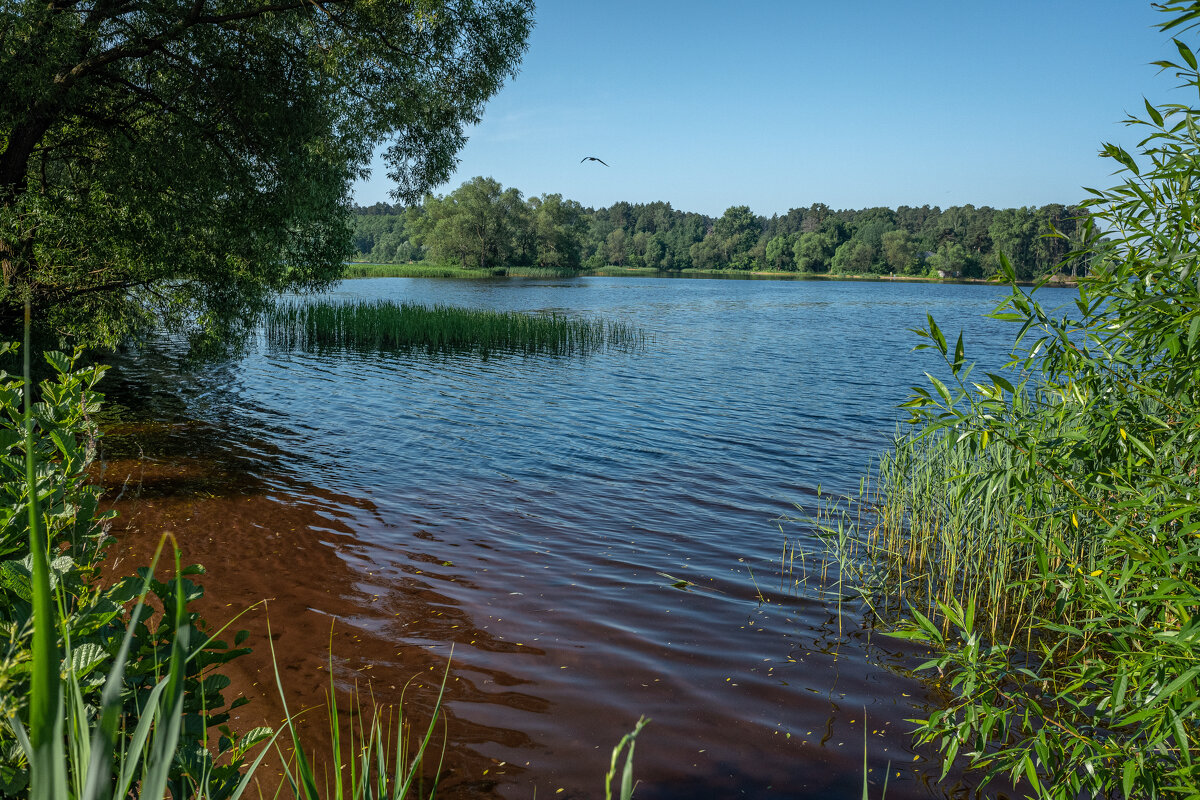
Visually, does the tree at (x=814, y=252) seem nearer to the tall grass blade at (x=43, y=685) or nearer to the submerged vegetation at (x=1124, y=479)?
the submerged vegetation at (x=1124, y=479)

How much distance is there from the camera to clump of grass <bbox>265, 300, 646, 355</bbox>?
22438 mm

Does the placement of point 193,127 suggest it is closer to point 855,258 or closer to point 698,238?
point 855,258

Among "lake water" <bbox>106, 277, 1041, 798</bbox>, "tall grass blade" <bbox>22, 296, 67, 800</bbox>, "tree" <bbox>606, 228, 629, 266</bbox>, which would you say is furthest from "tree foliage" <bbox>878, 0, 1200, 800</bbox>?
"tree" <bbox>606, 228, 629, 266</bbox>

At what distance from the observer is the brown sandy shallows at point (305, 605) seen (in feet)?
14.1

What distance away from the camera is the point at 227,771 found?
6.10ft

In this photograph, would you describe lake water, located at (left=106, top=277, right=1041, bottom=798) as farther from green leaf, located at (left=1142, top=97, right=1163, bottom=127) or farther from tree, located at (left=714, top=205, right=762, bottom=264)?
tree, located at (left=714, top=205, right=762, bottom=264)

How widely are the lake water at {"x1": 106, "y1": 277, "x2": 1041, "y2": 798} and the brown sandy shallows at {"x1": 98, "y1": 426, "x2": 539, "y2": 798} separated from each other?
0.09 ft

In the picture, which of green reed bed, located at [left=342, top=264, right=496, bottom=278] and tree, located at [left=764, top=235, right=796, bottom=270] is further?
tree, located at [left=764, top=235, right=796, bottom=270]

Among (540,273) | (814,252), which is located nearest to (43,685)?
(540,273)

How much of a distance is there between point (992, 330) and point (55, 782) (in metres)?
40.6

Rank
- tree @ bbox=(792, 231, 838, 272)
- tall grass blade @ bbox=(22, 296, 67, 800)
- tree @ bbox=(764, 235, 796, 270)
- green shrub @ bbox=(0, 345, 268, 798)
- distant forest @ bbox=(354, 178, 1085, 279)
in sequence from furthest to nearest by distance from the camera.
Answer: tree @ bbox=(764, 235, 796, 270) < tree @ bbox=(792, 231, 838, 272) < distant forest @ bbox=(354, 178, 1085, 279) < green shrub @ bbox=(0, 345, 268, 798) < tall grass blade @ bbox=(22, 296, 67, 800)

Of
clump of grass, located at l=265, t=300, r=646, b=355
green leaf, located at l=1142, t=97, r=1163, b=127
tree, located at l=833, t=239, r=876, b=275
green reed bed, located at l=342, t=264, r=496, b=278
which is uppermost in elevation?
tree, located at l=833, t=239, r=876, b=275

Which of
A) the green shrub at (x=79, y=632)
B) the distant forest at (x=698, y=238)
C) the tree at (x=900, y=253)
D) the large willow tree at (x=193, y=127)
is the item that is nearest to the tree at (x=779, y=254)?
A: the distant forest at (x=698, y=238)

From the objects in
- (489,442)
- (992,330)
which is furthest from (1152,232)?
(992,330)
